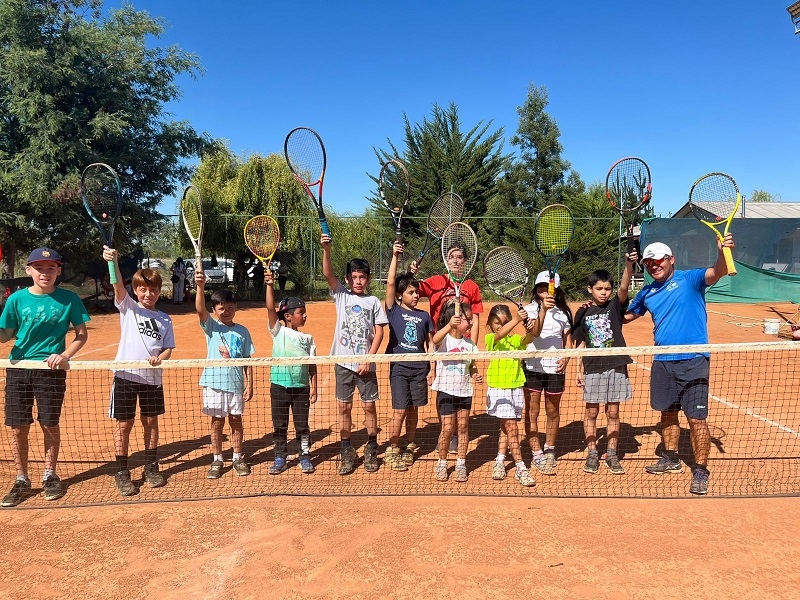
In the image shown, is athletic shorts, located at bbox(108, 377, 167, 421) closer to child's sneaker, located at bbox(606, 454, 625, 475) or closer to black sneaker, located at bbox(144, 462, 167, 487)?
black sneaker, located at bbox(144, 462, 167, 487)

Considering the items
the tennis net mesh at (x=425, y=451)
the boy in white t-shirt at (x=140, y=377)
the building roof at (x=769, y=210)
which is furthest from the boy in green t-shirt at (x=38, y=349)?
the building roof at (x=769, y=210)

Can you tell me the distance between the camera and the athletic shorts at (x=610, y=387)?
450 cm

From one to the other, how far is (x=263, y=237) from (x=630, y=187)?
135 inches

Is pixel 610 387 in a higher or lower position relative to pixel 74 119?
lower

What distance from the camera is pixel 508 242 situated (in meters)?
21.9

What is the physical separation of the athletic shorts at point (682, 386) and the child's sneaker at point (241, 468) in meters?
3.23

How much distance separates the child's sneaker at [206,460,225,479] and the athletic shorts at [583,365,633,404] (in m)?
2.99

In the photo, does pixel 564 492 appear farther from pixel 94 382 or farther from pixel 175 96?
pixel 175 96

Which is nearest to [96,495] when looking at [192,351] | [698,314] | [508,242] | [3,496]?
[3,496]

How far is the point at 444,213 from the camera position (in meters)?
5.95

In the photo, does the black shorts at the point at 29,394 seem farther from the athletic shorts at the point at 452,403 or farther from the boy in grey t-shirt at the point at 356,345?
the athletic shorts at the point at 452,403

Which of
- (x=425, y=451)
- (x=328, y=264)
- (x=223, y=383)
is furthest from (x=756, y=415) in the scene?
(x=223, y=383)

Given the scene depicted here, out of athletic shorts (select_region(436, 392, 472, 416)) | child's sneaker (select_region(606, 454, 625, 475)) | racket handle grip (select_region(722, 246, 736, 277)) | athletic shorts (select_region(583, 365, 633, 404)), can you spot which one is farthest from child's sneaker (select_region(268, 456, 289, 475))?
racket handle grip (select_region(722, 246, 736, 277))

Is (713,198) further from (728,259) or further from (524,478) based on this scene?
(524,478)
